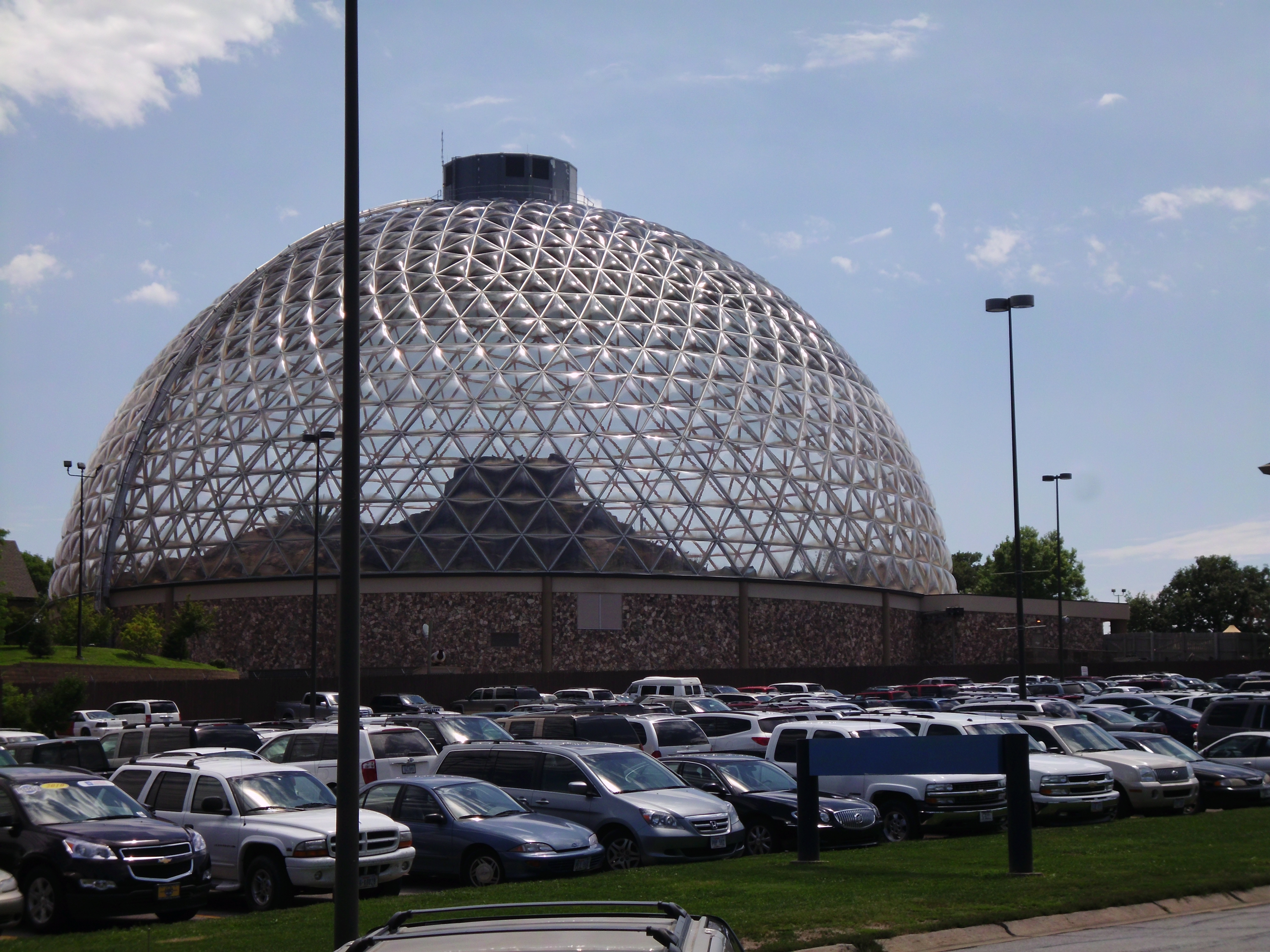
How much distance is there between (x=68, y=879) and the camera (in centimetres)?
1412

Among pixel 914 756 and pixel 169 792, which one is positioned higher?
pixel 914 756

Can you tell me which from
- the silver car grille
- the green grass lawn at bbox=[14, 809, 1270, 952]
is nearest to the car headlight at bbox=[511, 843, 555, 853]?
the green grass lawn at bbox=[14, 809, 1270, 952]

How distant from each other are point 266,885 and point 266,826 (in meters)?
0.67

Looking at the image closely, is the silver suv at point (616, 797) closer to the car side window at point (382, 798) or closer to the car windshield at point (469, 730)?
the car side window at point (382, 798)

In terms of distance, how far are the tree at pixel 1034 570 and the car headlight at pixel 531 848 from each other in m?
108

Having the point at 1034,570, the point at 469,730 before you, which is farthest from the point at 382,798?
the point at 1034,570

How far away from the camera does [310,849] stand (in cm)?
1578

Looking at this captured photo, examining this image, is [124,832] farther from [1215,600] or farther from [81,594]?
[1215,600]

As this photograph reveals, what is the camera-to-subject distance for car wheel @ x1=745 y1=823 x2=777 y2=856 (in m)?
19.7

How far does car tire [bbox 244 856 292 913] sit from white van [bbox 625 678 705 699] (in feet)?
94.7

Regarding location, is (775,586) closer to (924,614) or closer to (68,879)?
(924,614)

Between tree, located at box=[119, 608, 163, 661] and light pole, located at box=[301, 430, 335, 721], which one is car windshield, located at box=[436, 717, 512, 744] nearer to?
light pole, located at box=[301, 430, 335, 721]

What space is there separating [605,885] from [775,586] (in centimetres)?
4373

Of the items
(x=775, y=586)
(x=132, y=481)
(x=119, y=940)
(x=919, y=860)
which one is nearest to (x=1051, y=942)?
(x=919, y=860)
